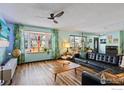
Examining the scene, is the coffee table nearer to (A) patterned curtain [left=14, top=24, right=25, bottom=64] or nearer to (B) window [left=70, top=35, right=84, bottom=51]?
(B) window [left=70, top=35, right=84, bottom=51]

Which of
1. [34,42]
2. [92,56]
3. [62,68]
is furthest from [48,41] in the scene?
[92,56]

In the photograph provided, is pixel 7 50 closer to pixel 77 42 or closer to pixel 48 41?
pixel 48 41

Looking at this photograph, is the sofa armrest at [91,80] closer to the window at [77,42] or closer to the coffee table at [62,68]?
the window at [77,42]

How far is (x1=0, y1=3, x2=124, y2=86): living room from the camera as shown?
51.8 inches

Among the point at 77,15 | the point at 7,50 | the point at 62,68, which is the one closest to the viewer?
the point at 7,50

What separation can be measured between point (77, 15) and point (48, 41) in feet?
3.59

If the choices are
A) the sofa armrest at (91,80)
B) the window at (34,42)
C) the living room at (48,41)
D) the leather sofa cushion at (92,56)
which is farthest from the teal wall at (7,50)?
the leather sofa cushion at (92,56)

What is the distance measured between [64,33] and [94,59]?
1.12 meters

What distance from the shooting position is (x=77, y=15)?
2.46m

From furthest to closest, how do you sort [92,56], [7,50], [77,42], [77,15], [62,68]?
[92,56] → [62,68] → [77,15] → [77,42] → [7,50]

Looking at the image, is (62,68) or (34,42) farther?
(62,68)

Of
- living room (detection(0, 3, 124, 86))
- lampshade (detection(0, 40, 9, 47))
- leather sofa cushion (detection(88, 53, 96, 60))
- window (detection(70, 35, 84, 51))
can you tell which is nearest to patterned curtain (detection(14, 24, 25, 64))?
living room (detection(0, 3, 124, 86))

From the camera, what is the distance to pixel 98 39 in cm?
195

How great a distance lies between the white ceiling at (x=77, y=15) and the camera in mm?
1528
